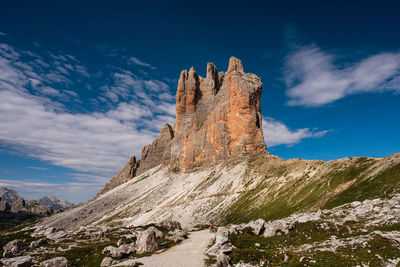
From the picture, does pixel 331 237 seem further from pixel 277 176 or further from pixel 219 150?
pixel 219 150

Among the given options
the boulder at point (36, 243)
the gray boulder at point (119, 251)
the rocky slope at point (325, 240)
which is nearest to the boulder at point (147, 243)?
the gray boulder at point (119, 251)

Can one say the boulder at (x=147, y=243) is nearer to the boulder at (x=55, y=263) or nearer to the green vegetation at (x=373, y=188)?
the boulder at (x=55, y=263)

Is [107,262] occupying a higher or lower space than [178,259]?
lower

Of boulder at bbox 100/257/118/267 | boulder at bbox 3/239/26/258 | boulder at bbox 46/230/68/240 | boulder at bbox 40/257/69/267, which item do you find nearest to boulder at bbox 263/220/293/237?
boulder at bbox 100/257/118/267

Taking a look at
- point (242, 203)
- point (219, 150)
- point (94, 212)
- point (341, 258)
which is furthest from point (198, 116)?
point (341, 258)

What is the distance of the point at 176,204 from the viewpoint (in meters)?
102

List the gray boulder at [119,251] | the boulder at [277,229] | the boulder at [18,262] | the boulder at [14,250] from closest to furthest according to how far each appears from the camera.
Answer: the boulder at [18,262] < the gray boulder at [119,251] < the boulder at [277,229] < the boulder at [14,250]

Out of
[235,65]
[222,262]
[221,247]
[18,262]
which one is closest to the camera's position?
[222,262]

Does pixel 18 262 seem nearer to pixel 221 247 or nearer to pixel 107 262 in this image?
pixel 107 262

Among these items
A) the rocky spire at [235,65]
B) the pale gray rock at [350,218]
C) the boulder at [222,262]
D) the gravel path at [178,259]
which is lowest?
the gravel path at [178,259]

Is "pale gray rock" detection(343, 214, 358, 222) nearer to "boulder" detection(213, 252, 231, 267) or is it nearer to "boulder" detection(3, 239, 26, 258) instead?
"boulder" detection(213, 252, 231, 267)

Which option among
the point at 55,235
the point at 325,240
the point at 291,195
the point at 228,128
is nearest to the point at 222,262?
the point at 325,240

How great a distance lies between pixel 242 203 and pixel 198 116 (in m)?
105

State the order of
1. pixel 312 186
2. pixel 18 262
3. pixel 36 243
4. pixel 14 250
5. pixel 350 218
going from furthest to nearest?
pixel 312 186 → pixel 36 243 → pixel 14 250 → pixel 350 218 → pixel 18 262
